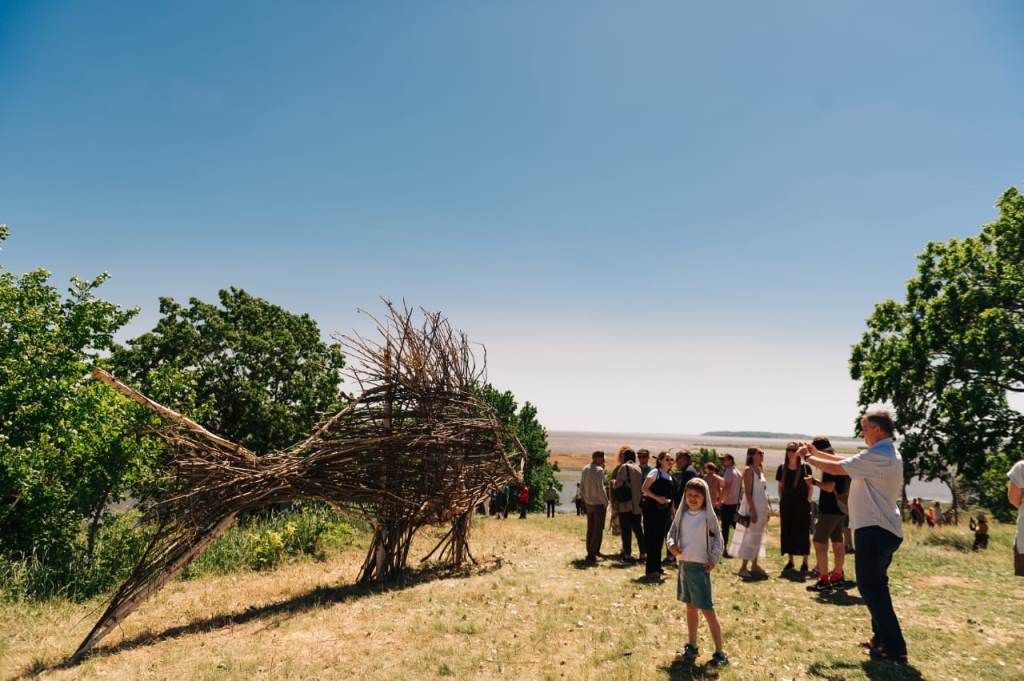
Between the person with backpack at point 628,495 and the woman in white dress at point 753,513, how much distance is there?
190 centimetres

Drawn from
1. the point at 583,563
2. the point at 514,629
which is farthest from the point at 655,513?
the point at 514,629

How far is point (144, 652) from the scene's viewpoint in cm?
650

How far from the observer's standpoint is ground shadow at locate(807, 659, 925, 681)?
16.2 ft

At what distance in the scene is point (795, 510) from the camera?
8.45 meters

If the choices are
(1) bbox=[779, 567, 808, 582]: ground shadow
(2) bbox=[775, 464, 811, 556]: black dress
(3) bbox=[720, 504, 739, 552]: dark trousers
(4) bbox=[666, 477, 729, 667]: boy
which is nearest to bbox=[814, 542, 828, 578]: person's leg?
(2) bbox=[775, 464, 811, 556]: black dress

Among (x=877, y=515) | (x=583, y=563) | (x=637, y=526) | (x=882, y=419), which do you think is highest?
(x=882, y=419)

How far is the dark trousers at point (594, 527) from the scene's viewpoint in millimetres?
10609

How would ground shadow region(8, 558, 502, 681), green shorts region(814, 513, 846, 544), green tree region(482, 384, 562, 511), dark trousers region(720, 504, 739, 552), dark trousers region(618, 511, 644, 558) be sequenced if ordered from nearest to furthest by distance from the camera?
ground shadow region(8, 558, 502, 681) → green shorts region(814, 513, 846, 544) → dark trousers region(720, 504, 739, 552) → dark trousers region(618, 511, 644, 558) → green tree region(482, 384, 562, 511)

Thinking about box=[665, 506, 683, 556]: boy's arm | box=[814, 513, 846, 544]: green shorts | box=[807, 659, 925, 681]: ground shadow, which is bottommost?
box=[807, 659, 925, 681]: ground shadow

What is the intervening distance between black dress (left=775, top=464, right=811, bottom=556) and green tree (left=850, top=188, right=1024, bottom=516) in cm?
1220

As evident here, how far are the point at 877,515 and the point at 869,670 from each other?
1.52m

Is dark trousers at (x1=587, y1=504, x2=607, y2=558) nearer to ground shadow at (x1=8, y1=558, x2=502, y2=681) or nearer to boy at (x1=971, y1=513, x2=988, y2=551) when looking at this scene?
ground shadow at (x1=8, y1=558, x2=502, y2=681)

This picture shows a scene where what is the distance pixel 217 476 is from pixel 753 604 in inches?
319

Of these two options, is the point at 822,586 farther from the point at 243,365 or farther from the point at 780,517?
the point at 243,365
